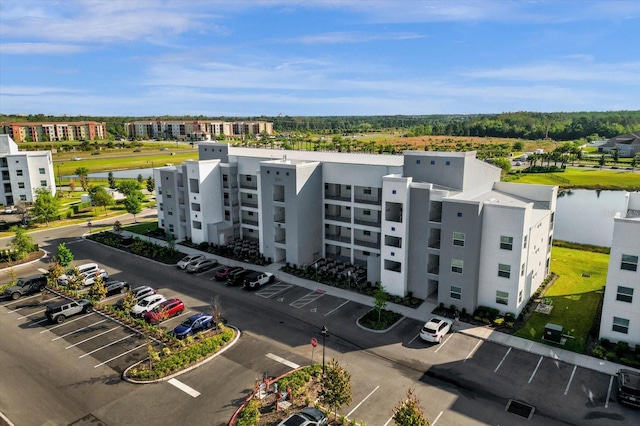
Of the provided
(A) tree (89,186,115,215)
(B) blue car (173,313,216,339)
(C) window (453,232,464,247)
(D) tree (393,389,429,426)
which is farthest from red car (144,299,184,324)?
(A) tree (89,186,115,215)

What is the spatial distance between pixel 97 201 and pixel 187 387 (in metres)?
64.0

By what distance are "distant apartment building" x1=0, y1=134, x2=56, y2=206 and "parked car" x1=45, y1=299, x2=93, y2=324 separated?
58.8 metres

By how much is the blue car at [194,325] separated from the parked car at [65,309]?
35.4ft

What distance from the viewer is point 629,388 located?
27062mm

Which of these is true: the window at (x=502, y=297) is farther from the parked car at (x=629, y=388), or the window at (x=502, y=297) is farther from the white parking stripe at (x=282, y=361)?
the white parking stripe at (x=282, y=361)

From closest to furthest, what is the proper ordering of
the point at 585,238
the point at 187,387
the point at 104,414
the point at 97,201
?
the point at 104,414 < the point at 187,387 < the point at 585,238 < the point at 97,201

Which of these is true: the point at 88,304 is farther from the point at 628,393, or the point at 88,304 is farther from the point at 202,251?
the point at 628,393

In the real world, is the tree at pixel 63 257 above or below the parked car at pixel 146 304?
above

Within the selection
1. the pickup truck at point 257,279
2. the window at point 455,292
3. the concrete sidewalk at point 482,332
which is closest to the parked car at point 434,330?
the concrete sidewalk at point 482,332

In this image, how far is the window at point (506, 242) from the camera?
38.1 metres

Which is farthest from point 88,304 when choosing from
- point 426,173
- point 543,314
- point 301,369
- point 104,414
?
point 543,314

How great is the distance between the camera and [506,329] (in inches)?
1452

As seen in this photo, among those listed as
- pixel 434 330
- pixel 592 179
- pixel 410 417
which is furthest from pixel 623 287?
pixel 592 179

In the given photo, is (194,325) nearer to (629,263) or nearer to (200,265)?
(200,265)
